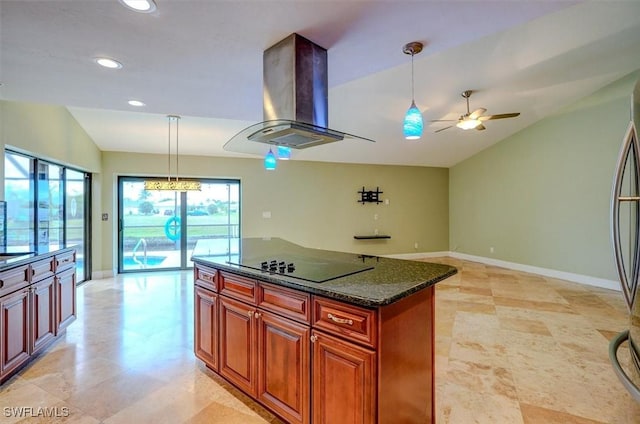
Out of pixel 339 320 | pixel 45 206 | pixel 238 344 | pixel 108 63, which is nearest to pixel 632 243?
pixel 339 320

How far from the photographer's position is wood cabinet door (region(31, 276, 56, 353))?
2.66 metres

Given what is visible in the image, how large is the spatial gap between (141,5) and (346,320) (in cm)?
193

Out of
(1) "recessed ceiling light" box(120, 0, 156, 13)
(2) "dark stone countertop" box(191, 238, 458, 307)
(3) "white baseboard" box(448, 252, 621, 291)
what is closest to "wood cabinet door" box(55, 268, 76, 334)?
(2) "dark stone countertop" box(191, 238, 458, 307)

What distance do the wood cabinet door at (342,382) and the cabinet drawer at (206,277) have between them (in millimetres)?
1056

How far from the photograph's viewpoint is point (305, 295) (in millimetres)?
1722

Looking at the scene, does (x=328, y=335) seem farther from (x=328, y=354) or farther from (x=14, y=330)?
(x=14, y=330)

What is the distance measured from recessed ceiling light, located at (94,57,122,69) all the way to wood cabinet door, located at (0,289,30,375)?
185 cm

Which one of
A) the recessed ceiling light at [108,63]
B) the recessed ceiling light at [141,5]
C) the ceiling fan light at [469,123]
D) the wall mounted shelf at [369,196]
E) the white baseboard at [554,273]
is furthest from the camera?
the wall mounted shelf at [369,196]

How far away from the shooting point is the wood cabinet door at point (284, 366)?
67.9 inches

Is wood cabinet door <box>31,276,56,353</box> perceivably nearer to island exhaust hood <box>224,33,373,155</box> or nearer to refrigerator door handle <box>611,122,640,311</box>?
island exhaust hood <box>224,33,373,155</box>

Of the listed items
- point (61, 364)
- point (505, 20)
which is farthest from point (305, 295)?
point (61, 364)

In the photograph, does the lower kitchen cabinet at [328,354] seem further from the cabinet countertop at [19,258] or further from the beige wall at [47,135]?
the beige wall at [47,135]

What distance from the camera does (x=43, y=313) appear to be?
2807 mm

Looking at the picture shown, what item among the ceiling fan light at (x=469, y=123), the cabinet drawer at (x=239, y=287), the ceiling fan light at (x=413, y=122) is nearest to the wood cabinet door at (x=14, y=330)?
the cabinet drawer at (x=239, y=287)
